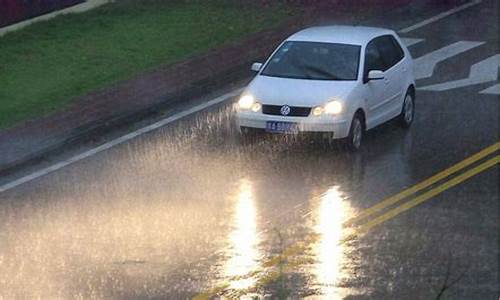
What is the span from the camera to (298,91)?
1934 cm

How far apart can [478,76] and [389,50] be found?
436 cm

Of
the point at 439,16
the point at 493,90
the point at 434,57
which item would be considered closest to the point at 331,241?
the point at 493,90

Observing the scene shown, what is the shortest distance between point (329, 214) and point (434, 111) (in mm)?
6543

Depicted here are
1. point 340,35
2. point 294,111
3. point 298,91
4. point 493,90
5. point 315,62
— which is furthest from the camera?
point 493,90

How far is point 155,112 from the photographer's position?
2222 cm

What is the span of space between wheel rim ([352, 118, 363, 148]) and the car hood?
47 cm

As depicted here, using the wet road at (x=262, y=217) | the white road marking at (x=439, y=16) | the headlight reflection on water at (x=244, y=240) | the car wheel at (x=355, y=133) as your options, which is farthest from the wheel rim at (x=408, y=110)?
the white road marking at (x=439, y=16)

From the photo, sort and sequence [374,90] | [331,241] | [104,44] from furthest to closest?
[104,44] < [374,90] < [331,241]

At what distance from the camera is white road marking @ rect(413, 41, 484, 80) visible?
25.2 meters

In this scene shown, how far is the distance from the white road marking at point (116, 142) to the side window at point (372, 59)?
3470 millimetres

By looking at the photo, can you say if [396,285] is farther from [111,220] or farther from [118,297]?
[111,220]

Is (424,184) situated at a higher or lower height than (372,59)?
lower

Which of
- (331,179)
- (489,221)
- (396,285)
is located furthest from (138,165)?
(396,285)

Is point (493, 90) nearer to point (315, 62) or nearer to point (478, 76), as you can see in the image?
point (478, 76)
